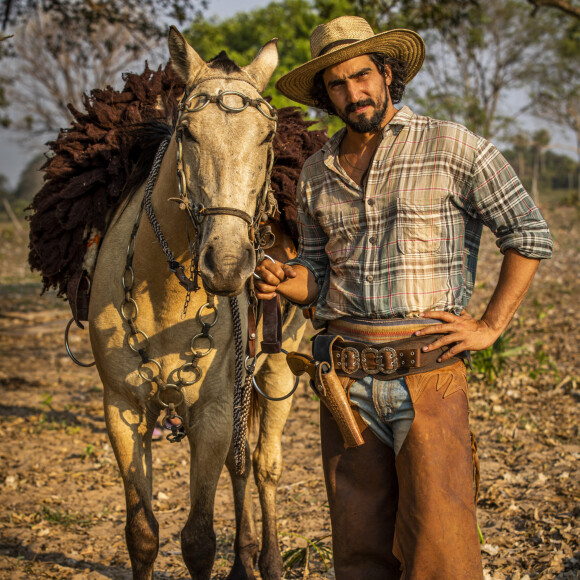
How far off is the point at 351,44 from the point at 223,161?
70cm

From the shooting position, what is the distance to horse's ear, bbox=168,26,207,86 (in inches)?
96.6

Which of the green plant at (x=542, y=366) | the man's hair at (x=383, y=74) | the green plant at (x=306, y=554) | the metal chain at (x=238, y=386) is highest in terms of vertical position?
the man's hair at (x=383, y=74)

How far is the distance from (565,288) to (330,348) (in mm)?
9833

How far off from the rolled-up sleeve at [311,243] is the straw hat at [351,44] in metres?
0.43

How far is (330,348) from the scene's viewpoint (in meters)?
2.43

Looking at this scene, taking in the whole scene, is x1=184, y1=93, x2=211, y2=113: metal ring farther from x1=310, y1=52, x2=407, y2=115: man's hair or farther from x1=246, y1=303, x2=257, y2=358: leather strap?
x1=246, y1=303, x2=257, y2=358: leather strap

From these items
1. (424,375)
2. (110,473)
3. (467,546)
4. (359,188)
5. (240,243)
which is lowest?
(110,473)

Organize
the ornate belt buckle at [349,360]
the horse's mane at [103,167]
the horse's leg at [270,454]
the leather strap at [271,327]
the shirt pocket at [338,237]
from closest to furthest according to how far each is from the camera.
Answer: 1. the ornate belt buckle at [349,360]
2. the shirt pocket at [338,237]
3. the leather strap at [271,327]
4. the horse's mane at [103,167]
5. the horse's leg at [270,454]

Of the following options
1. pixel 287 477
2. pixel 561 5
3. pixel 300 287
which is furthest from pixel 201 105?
pixel 561 5

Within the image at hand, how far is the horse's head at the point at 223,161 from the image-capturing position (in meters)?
2.10

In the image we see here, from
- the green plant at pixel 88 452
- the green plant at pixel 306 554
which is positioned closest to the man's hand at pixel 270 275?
the green plant at pixel 306 554

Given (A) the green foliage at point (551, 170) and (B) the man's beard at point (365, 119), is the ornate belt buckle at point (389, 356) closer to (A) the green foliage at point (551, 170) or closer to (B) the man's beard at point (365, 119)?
(B) the man's beard at point (365, 119)

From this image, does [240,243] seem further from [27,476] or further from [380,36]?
[27,476]

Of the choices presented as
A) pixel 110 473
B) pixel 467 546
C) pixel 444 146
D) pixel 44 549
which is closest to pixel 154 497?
pixel 110 473
